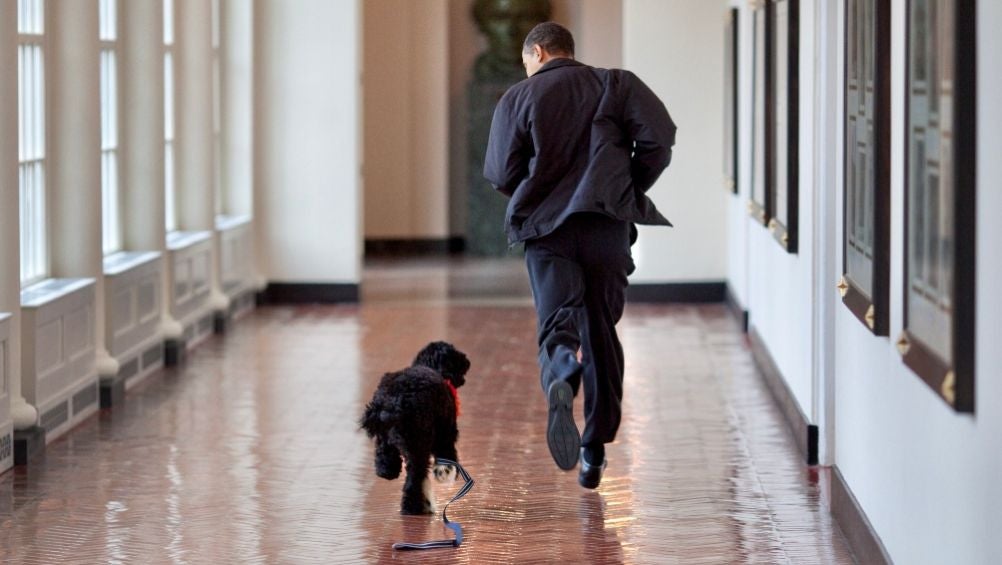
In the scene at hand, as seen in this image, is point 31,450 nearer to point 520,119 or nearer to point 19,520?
point 19,520

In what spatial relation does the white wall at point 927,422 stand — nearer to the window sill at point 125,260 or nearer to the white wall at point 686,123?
the window sill at point 125,260

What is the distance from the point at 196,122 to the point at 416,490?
5552 millimetres

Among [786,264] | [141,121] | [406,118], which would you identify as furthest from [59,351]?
[406,118]

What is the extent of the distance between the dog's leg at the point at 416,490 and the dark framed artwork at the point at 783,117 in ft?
8.16

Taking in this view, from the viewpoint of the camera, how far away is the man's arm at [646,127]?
5.43 metres

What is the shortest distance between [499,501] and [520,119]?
1.41 meters

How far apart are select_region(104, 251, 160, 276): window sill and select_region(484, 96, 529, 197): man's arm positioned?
3173 mm

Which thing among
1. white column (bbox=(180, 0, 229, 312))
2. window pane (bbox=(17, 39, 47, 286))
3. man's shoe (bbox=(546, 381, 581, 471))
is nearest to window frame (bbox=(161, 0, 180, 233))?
white column (bbox=(180, 0, 229, 312))

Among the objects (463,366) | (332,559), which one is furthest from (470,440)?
(332,559)

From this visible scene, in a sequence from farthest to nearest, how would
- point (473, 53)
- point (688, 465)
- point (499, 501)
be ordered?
point (473, 53) < point (688, 465) < point (499, 501)

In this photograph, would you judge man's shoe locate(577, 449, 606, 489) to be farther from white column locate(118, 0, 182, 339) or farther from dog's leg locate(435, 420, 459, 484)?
white column locate(118, 0, 182, 339)

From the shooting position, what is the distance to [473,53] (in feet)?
56.3

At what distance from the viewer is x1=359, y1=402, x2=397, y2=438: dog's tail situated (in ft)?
16.4

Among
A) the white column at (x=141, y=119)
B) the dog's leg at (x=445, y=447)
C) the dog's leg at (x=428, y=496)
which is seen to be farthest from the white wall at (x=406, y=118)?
the dog's leg at (x=445, y=447)
